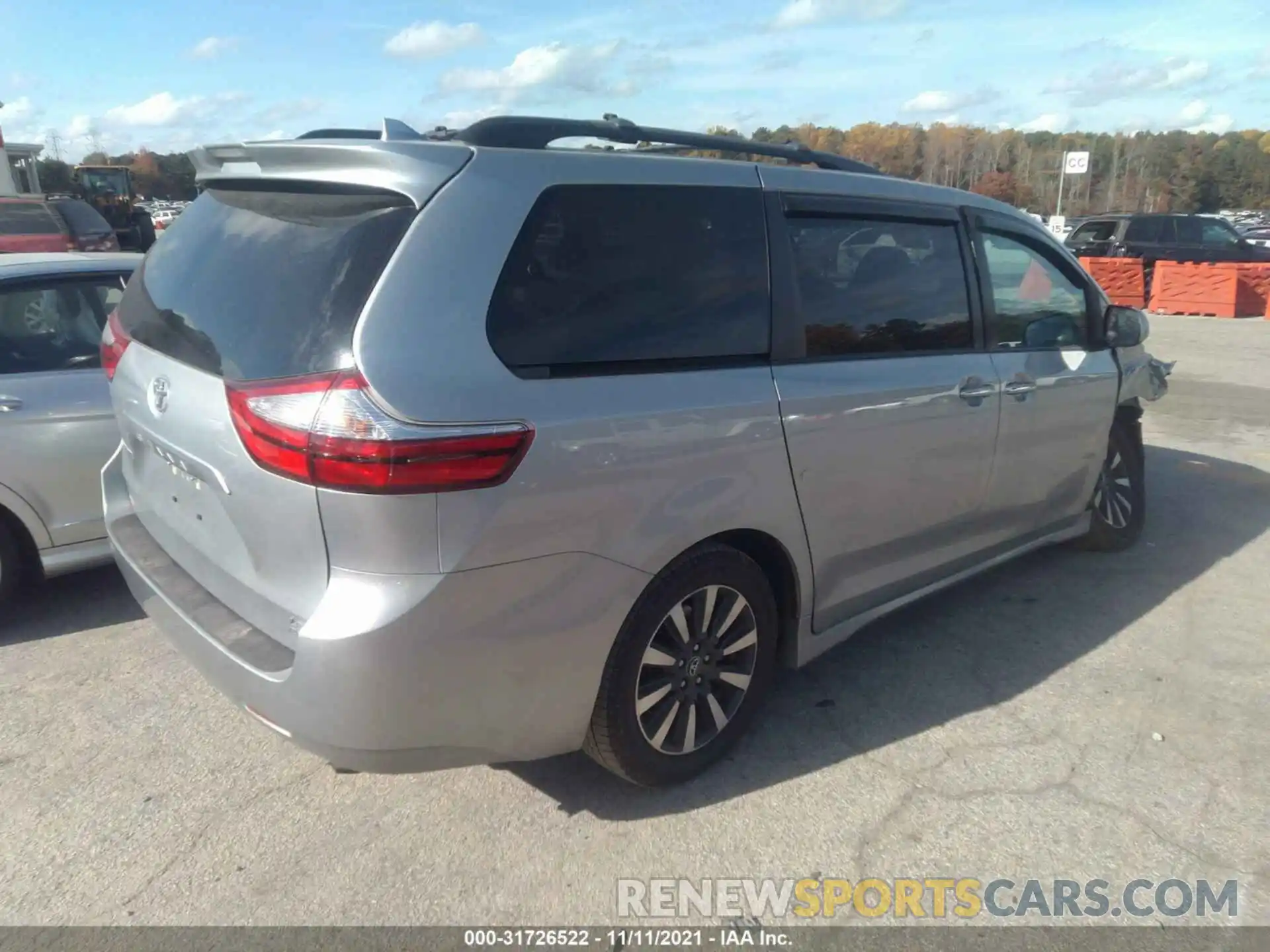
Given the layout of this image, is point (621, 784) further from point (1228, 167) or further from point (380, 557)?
point (1228, 167)

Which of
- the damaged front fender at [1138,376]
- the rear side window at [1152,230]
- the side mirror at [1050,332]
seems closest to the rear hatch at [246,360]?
the side mirror at [1050,332]

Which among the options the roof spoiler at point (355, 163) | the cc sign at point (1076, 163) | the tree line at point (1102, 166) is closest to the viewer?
the roof spoiler at point (355, 163)

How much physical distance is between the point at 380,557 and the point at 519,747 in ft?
2.38

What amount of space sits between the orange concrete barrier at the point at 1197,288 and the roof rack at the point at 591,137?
16586 mm

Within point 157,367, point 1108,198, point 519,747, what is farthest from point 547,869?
point 1108,198

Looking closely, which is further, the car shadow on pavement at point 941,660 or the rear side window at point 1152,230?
the rear side window at point 1152,230

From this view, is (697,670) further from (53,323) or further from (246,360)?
(53,323)

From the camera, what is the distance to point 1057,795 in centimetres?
307

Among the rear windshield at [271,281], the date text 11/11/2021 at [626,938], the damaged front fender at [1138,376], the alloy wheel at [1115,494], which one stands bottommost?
the date text 11/11/2021 at [626,938]

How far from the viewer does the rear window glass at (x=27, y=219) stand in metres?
14.8

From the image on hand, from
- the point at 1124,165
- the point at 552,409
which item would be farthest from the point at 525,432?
the point at 1124,165

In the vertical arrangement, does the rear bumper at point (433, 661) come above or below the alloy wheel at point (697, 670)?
above

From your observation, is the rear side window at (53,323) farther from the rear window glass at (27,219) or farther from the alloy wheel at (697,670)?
the rear window glass at (27,219)

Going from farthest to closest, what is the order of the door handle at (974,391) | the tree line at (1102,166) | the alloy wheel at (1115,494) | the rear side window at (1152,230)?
the tree line at (1102,166), the rear side window at (1152,230), the alloy wheel at (1115,494), the door handle at (974,391)
